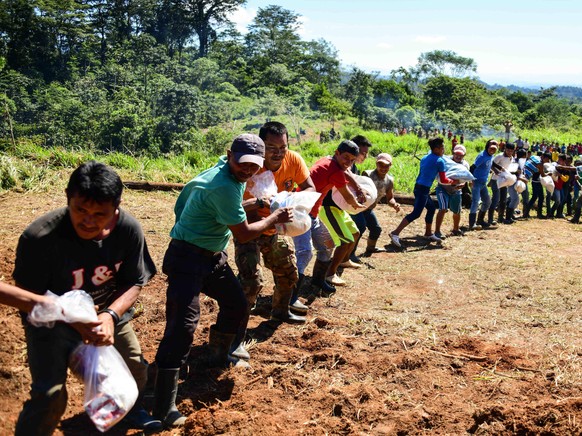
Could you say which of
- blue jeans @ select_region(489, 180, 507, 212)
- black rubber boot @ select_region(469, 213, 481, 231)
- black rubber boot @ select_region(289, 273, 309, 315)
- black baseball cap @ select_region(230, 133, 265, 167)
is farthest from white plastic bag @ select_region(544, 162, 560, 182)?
black baseball cap @ select_region(230, 133, 265, 167)

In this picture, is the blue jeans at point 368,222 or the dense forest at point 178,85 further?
the dense forest at point 178,85

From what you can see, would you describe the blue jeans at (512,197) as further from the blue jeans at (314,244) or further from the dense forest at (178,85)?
the dense forest at (178,85)

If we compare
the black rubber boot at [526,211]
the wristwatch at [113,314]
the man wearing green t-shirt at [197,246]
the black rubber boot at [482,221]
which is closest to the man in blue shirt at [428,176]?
the black rubber boot at [482,221]

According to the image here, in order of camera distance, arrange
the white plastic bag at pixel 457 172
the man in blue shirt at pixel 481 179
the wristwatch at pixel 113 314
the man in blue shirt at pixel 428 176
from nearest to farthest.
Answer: the wristwatch at pixel 113 314 → the man in blue shirt at pixel 428 176 → the white plastic bag at pixel 457 172 → the man in blue shirt at pixel 481 179

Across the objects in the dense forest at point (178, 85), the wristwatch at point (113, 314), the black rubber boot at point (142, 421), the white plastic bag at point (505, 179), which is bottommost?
the black rubber boot at point (142, 421)

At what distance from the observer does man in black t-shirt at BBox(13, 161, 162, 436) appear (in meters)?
2.37

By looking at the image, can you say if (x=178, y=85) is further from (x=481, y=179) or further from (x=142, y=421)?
(x=142, y=421)

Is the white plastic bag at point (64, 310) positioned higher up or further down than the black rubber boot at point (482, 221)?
higher up

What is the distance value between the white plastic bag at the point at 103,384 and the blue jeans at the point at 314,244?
2.71 meters

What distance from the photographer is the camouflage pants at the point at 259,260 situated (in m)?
4.16

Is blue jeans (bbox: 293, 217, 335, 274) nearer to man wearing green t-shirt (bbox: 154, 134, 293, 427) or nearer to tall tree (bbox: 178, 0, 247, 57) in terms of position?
man wearing green t-shirt (bbox: 154, 134, 293, 427)

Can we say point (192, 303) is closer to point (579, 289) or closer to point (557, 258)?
point (579, 289)

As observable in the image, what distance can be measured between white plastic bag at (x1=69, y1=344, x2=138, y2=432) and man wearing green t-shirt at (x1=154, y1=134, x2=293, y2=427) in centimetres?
65

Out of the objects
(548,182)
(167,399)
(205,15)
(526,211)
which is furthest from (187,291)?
(205,15)
